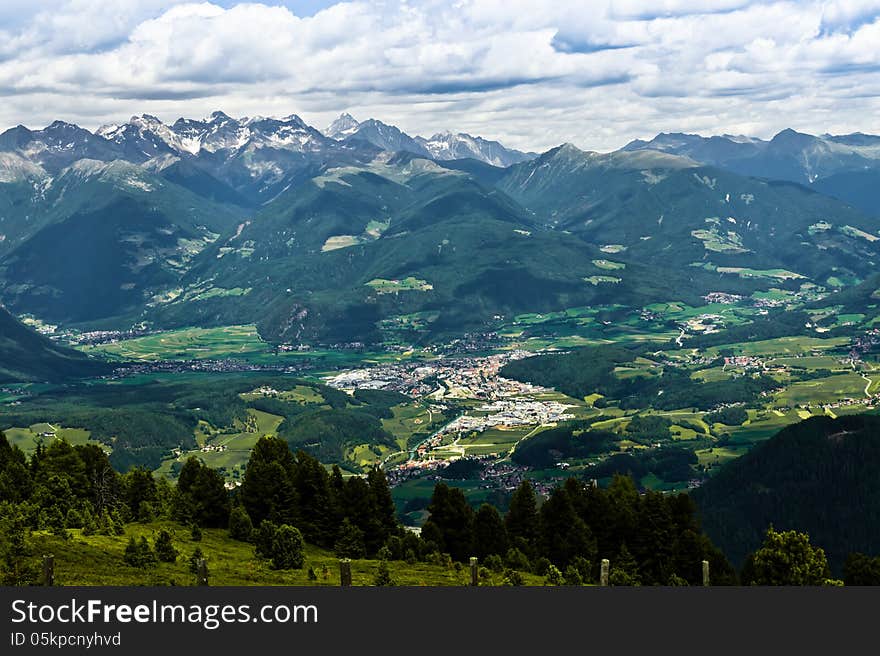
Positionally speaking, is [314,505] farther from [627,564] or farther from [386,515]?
[627,564]

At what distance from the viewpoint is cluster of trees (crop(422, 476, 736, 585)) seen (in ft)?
324

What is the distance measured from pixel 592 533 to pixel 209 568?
45.3m

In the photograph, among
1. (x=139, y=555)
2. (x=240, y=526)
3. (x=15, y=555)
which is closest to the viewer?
(x=15, y=555)

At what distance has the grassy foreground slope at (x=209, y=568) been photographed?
63.2 metres

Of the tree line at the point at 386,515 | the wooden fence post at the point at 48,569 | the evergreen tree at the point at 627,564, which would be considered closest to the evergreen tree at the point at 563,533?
the tree line at the point at 386,515

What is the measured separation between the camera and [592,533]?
336 feet

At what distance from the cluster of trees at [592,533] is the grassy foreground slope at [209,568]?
18.3 metres

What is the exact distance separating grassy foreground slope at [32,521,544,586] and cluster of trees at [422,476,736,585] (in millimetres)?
18267

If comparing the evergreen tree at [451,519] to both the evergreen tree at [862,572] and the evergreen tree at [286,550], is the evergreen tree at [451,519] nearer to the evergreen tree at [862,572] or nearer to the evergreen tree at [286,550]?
the evergreen tree at [286,550]

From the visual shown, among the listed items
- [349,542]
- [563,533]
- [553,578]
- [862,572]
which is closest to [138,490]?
[349,542]

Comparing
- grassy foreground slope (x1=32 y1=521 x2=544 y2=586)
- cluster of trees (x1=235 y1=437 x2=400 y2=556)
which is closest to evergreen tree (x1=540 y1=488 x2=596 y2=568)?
cluster of trees (x1=235 y1=437 x2=400 y2=556)

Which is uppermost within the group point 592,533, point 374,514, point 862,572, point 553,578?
point 553,578

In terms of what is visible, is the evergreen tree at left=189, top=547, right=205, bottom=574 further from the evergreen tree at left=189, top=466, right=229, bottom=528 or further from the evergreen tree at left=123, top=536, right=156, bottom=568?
the evergreen tree at left=189, top=466, right=229, bottom=528

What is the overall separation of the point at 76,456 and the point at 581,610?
7050cm
